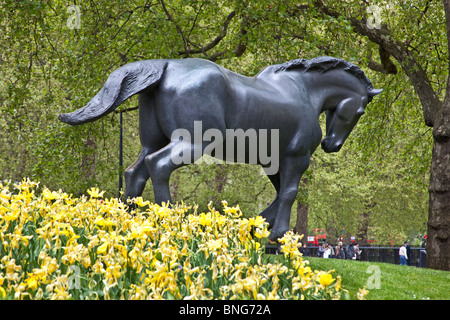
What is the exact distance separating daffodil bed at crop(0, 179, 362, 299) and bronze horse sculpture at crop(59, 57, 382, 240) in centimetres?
90

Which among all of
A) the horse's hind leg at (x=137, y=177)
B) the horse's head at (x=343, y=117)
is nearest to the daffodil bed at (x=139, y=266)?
the horse's hind leg at (x=137, y=177)

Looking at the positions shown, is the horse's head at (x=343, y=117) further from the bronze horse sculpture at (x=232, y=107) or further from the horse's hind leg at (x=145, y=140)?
the horse's hind leg at (x=145, y=140)

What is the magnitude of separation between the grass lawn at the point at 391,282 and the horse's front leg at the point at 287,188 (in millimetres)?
550

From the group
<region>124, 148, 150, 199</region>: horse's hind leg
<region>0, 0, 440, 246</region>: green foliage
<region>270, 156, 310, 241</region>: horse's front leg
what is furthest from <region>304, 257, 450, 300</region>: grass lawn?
<region>0, 0, 440, 246</region>: green foliage

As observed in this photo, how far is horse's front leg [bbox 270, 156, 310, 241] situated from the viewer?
5.96 m

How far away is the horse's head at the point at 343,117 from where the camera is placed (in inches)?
251

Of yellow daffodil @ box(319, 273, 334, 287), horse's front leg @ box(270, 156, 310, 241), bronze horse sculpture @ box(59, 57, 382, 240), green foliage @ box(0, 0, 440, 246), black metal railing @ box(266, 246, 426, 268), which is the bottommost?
black metal railing @ box(266, 246, 426, 268)

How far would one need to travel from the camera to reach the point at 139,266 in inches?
127

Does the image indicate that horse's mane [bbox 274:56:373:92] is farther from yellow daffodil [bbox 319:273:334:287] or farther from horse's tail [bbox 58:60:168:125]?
yellow daffodil [bbox 319:273:334:287]

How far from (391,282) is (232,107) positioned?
7.77 feet

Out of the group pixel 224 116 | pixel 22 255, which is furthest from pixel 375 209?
pixel 22 255

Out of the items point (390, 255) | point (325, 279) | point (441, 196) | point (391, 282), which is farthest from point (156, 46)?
point (390, 255)

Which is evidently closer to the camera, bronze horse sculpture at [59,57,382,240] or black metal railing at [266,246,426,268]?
bronze horse sculpture at [59,57,382,240]
